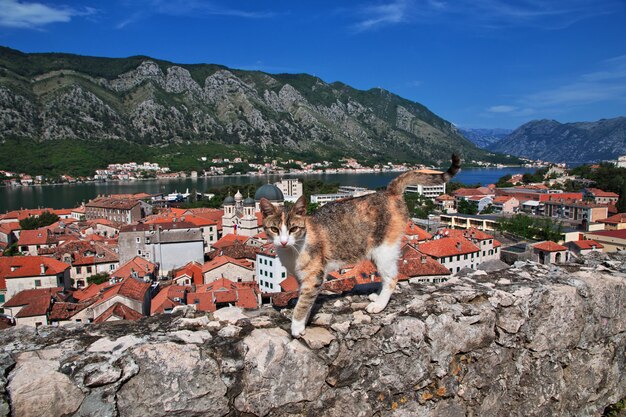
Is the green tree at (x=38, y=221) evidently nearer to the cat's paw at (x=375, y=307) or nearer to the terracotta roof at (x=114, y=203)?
the terracotta roof at (x=114, y=203)

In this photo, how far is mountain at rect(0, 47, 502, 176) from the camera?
118938 millimetres

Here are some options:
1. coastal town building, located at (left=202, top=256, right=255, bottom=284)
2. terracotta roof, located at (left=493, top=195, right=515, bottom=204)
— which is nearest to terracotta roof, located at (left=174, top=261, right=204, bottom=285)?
coastal town building, located at (left=202, top=256, right=255, bottom=284)

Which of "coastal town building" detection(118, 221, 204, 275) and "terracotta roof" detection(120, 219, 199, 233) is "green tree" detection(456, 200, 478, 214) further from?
"coastal town building" detection(118, 221, 204, 275)

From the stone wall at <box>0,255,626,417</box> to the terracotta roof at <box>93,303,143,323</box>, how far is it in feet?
38.8

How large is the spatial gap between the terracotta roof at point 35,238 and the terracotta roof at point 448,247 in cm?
3087

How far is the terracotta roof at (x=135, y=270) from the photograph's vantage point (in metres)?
23.5

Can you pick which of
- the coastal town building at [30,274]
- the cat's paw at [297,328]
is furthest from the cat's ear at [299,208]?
the coastal town building at [30,274]

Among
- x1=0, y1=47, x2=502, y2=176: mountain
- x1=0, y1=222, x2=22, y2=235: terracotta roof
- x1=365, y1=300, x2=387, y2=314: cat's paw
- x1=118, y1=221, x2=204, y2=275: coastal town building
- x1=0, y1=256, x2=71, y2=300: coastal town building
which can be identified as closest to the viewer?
x1=365, y1=300, x2=387, y2=314: cat's paw

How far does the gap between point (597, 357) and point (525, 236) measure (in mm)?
38558

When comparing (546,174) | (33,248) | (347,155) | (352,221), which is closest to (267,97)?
(347,155)

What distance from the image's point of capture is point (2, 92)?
117 m

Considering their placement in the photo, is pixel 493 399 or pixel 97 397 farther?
pixel 493 399

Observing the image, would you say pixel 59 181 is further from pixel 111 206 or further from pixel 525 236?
pixel 525 236

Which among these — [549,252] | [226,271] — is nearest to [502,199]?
[549,252]
